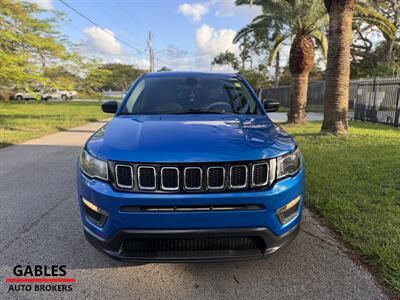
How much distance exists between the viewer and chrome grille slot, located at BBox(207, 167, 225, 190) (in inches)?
84.4

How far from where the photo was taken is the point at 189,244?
217 cm

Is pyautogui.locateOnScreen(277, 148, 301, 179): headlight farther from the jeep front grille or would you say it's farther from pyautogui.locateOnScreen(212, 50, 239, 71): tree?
pyautogui.locateOnScreen(212, 50, 239, 71): tree

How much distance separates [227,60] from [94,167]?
2493 inches

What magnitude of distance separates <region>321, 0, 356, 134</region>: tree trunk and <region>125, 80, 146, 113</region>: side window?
250 inches

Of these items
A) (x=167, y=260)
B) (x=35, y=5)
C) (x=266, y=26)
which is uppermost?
(x=35, y=5)

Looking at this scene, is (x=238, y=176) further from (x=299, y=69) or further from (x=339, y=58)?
(x=299, y=69)

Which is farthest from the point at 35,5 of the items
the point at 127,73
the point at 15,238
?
the point at 127,73

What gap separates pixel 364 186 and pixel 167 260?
3485 millimetres

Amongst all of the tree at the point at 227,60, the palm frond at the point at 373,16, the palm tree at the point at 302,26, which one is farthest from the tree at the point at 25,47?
the tree at the point at 227,60

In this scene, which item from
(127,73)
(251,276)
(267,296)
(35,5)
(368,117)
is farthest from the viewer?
(127,73)

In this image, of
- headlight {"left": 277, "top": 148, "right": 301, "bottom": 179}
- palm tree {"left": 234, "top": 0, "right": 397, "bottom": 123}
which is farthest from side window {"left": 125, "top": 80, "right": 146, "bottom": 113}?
palm tree {"left": 234, "top": 0, "right": 397, "bottom": 123}

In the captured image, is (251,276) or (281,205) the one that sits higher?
(281,205)

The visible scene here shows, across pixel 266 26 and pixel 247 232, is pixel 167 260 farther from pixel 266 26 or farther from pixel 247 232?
pixel 266 26

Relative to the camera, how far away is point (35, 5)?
15859 millimetres
